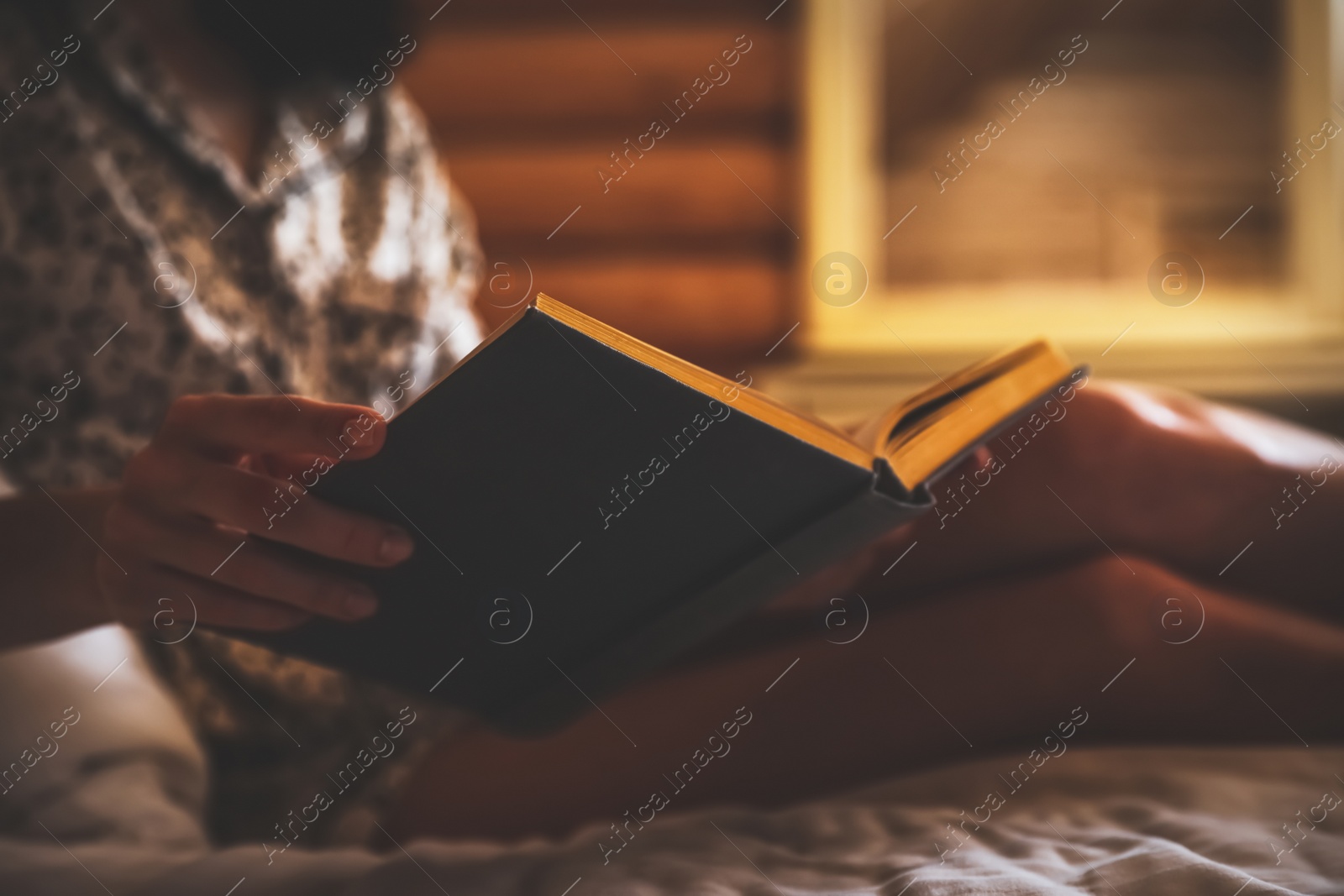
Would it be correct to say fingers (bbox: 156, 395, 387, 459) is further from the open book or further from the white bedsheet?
the white bedsheet

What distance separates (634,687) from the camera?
0.69m

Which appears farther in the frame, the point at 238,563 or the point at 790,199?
the point at 790,199

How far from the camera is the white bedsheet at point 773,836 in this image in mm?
433

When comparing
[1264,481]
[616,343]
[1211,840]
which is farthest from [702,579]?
[1264,481]

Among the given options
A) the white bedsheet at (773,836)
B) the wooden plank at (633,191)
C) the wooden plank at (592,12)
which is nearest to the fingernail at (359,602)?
the white bedsheet at (773,836)

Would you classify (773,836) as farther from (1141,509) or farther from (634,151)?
(634,151)

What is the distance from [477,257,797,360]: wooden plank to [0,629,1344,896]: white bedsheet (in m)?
1.22

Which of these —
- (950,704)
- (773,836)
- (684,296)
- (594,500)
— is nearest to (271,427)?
(594,500)

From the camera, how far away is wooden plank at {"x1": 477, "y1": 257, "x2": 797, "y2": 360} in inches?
69.3

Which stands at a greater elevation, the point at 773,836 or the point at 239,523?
the point at 239,523

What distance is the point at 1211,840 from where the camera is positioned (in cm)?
46

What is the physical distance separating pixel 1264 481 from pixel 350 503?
62cm

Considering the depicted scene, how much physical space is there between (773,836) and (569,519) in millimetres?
217

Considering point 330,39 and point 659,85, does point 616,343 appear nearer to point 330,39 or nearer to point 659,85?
point 330,39
